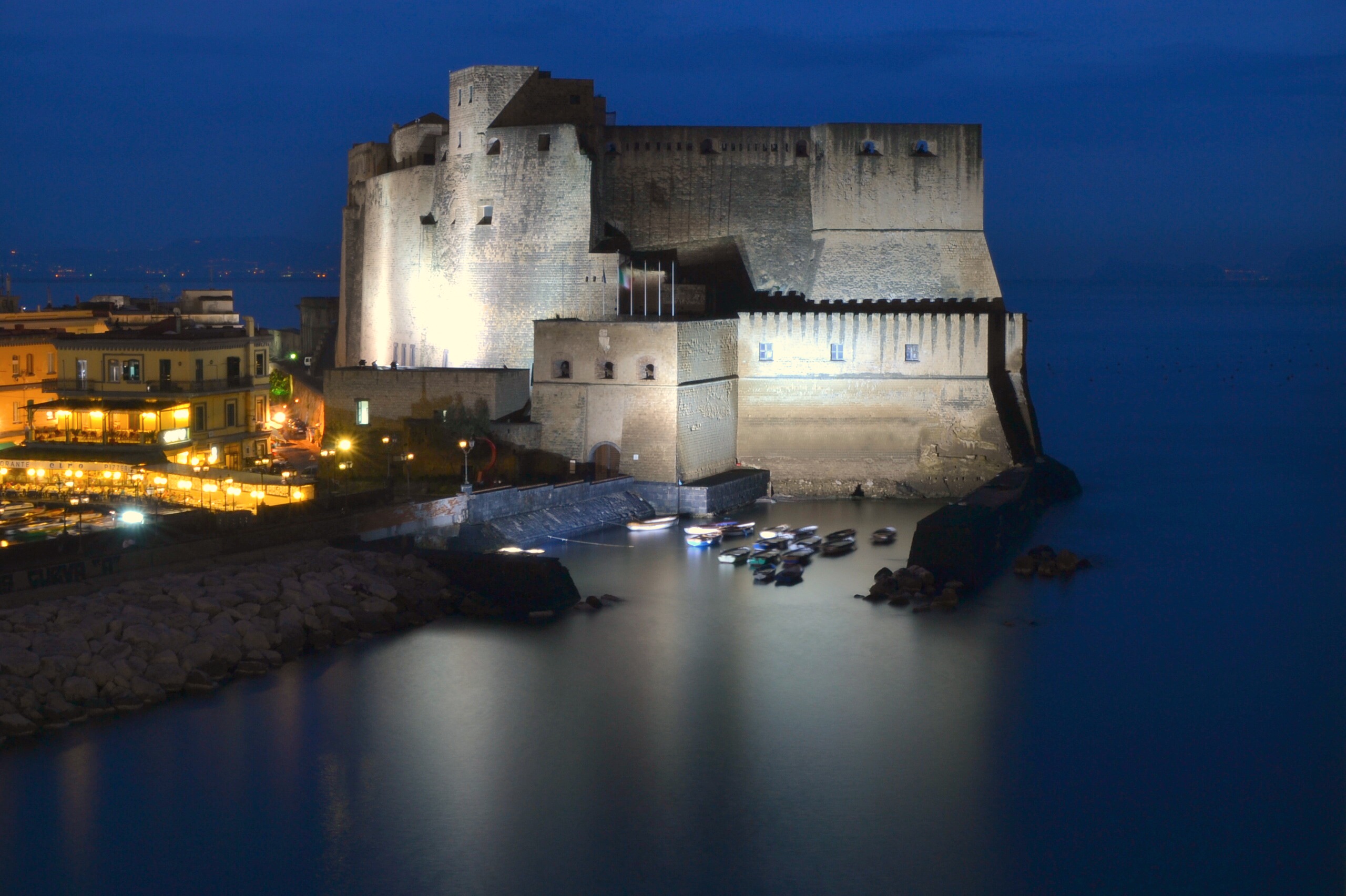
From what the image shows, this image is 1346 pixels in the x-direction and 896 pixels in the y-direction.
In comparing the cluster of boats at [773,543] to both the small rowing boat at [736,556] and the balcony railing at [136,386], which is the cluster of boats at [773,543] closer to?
the small rowing boat at [736,556]

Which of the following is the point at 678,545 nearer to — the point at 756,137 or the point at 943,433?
the point at 943,433

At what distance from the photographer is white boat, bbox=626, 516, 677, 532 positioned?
20062 mm

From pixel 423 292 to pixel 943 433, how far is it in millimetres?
8372

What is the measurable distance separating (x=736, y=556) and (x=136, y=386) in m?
8.07

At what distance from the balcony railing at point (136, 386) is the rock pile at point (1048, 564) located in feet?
34.7

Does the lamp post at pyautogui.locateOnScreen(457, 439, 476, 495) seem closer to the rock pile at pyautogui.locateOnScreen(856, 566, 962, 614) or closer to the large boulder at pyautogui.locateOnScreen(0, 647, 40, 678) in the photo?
the rock pile at pyautogui.locateOnScreen(856, 566, 962, 614)

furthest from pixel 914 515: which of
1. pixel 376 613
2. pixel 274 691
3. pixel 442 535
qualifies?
pixel 274 691

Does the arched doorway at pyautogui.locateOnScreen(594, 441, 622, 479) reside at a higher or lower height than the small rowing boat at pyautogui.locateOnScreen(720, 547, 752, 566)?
higher

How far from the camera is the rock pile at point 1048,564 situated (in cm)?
1808

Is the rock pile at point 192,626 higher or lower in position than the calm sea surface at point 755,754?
Answer: higher

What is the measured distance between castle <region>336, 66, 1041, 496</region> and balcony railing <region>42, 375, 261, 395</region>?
4401 millimetres

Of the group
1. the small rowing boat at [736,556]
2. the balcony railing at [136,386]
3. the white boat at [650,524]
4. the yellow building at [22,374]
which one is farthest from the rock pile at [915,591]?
the yellow building at [22,374]

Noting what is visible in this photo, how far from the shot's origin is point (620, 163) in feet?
78.5

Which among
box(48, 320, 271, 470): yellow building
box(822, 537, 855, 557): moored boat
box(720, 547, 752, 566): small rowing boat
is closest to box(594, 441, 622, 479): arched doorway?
box(720, 547, 752, 566): small rowing boat
